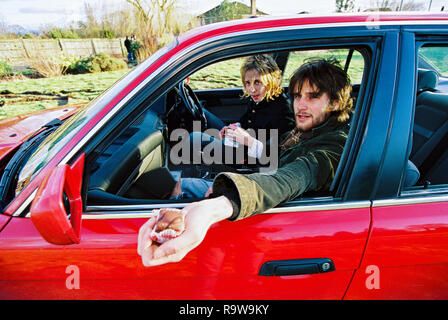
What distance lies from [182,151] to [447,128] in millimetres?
2031

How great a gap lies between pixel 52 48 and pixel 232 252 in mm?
19083

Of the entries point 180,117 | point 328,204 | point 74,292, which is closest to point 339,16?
point 328,204

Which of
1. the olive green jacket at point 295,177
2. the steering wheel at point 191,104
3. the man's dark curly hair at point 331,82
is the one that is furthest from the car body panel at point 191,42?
the steering wheel at point 191,104


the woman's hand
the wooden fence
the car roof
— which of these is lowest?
the woman's hand

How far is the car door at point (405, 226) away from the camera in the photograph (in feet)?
3.51

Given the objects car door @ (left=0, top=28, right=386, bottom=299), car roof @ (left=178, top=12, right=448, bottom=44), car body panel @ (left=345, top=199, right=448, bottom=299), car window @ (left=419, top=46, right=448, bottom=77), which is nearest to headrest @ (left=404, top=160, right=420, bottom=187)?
car body panel @ (left=345, top=199, right=448, bottom=299)

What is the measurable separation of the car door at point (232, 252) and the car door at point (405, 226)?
6 centimetres

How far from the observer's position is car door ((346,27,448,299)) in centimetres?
107

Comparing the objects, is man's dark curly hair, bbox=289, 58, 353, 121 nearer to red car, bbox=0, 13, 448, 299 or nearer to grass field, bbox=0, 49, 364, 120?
red car, bbox=0, 13, 448, 299

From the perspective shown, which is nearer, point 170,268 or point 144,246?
point 144,246

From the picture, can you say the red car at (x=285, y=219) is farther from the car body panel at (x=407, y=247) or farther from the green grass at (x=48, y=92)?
the green grass at (x=48, y=92)

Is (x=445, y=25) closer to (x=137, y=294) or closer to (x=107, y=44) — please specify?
(x=137, y=294)

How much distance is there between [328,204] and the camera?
1.13 metres

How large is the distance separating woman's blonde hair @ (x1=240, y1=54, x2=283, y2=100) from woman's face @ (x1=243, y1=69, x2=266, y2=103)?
2 centimetres
